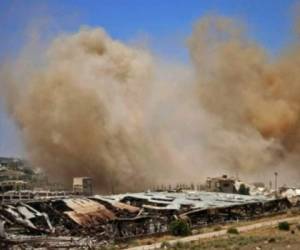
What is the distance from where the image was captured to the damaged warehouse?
27938 mm

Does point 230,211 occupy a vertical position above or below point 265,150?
below

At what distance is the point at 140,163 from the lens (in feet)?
188

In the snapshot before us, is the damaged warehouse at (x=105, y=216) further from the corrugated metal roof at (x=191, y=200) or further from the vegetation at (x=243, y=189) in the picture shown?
the vegetation at (x=243, y=189)

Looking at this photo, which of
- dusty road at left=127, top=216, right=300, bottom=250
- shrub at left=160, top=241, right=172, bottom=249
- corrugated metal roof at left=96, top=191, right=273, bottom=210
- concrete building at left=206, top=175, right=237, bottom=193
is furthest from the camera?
concrete building at left=206, top=175, right=237, bottom=193

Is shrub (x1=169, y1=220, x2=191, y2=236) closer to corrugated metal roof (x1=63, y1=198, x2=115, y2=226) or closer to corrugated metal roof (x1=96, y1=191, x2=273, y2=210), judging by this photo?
corrugated metal roof (x1=63, y1=198, x2=115, y2=226)

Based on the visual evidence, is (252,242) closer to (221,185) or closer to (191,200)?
(191,200)

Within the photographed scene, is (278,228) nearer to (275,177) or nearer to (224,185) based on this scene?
(224,185)

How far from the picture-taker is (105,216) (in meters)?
31.8

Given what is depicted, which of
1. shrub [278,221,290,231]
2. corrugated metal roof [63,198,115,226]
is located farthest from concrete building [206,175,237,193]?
shrub [278,221,290,231]

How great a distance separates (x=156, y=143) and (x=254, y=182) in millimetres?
10086

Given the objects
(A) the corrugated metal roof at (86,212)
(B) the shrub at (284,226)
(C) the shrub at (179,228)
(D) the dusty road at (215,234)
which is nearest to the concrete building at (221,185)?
(D) the dusty road at (215,234)

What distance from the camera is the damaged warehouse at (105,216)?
27.9 meters

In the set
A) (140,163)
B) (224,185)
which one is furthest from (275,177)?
(140,163)

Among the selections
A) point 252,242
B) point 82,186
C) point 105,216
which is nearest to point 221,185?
point 82,186
